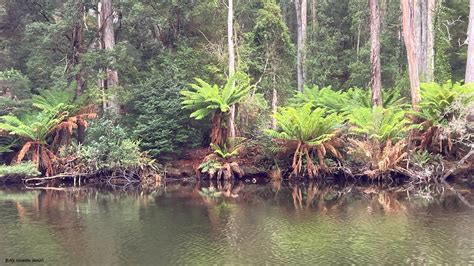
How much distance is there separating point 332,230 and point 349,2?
1841cm

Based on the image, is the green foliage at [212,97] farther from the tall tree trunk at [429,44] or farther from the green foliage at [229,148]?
the tall tree trunk at [429,44]

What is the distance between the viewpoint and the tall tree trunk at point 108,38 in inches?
724

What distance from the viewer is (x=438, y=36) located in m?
21.2

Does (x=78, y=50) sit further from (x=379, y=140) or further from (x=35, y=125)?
(x=379, y=140)

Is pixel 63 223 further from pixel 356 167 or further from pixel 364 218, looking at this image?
pixel 356 167

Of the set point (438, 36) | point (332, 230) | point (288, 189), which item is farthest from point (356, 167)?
point (438, 36)

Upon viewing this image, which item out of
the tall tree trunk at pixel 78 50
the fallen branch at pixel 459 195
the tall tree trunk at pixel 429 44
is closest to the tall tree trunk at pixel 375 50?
the tall tree trunk at pixel 429 44

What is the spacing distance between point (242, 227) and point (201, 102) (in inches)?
301

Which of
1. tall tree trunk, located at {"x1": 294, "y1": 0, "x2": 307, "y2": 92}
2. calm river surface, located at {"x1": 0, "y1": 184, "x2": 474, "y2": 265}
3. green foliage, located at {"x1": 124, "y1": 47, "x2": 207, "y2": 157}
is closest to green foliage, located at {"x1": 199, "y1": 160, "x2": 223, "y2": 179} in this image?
green foliage, located at {"x1": 124, "y1": 47, "x2": 207, "y2": 157}

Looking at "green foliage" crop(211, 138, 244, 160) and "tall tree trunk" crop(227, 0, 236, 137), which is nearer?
"green foliage" crop(211, 138, 244, 160)

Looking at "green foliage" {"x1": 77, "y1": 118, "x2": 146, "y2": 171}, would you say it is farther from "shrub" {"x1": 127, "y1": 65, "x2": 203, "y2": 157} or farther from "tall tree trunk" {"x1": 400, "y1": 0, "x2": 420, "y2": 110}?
"tall tree trunk" {"x1": 400, "y1": 0, "x2": 420, "y2": 110}

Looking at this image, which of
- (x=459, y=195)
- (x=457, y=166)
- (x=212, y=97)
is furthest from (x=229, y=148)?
(x=459, y=195)

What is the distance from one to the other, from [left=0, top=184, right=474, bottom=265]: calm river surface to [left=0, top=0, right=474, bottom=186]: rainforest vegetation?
2016 mm

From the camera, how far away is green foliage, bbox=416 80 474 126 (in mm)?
14461
